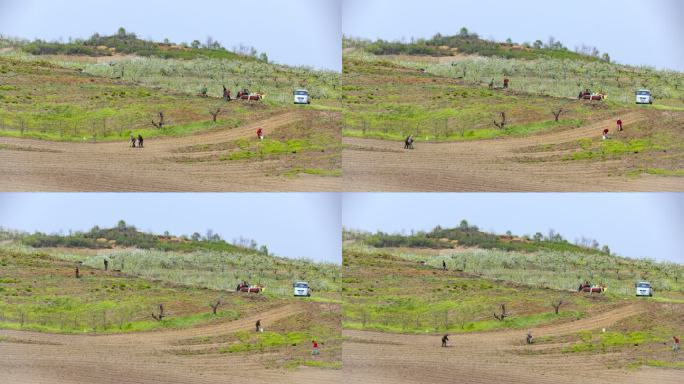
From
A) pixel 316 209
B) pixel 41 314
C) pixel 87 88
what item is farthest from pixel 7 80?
pixel 316 209

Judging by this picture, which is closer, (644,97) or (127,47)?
(127,47)

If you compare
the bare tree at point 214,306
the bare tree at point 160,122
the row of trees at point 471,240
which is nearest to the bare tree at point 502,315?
the row of trees at point 471,240

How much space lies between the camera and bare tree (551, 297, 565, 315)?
41.9ft

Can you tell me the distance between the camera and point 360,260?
495 inches

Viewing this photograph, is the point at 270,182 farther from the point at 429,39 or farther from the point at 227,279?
the point at 429,39

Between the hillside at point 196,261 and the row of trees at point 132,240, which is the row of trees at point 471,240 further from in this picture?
the row of trees at point 132,240

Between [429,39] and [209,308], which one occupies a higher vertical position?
[429,39]

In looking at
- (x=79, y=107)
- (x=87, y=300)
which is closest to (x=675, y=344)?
(x=87, y=300)

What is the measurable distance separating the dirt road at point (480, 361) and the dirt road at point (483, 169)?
4.87ft

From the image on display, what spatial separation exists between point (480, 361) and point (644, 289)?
197 centimetres

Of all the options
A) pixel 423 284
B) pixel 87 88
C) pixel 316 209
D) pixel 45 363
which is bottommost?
pixel 45 363

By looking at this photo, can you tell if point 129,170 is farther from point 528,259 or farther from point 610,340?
point 610,340

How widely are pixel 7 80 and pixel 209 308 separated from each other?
10.7 feet

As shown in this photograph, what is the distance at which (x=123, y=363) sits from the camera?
12.4 meters
